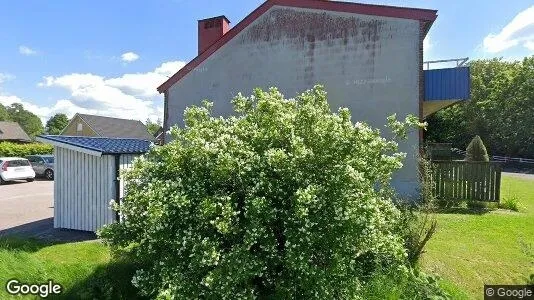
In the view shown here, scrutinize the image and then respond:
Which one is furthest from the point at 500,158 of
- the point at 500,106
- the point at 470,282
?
the point at 470,282

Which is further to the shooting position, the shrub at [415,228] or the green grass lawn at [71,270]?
the shrub at [415,228]

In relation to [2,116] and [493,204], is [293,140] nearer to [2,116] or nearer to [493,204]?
[493,204]

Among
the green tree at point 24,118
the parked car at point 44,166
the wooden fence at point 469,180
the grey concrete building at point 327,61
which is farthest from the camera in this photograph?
the green tree at point 24,118

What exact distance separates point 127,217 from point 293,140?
2.63 meters

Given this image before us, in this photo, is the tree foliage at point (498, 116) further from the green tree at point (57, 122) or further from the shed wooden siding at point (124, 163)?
the green tree at point (57, 122)

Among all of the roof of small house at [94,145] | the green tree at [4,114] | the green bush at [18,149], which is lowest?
the green bush at [18,149]

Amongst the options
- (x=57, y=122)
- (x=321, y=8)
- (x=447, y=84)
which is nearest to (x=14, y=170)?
(x=321, y=8)

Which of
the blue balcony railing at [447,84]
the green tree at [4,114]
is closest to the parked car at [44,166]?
the blue balcony railing at [447,84]

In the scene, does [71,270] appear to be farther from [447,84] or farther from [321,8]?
[447,84]

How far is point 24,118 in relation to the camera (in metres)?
98.6

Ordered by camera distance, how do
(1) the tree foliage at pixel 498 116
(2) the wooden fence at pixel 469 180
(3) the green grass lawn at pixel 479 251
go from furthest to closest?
1. (1) the tree foliage at pixel 498 116
2. (2) the wooden fence at pixel 469 180
3. (3) the green grass lawn at pixel 479 251

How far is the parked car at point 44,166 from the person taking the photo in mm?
22578

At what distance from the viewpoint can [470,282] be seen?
609 cm

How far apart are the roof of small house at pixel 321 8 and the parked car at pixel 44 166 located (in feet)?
42.4
